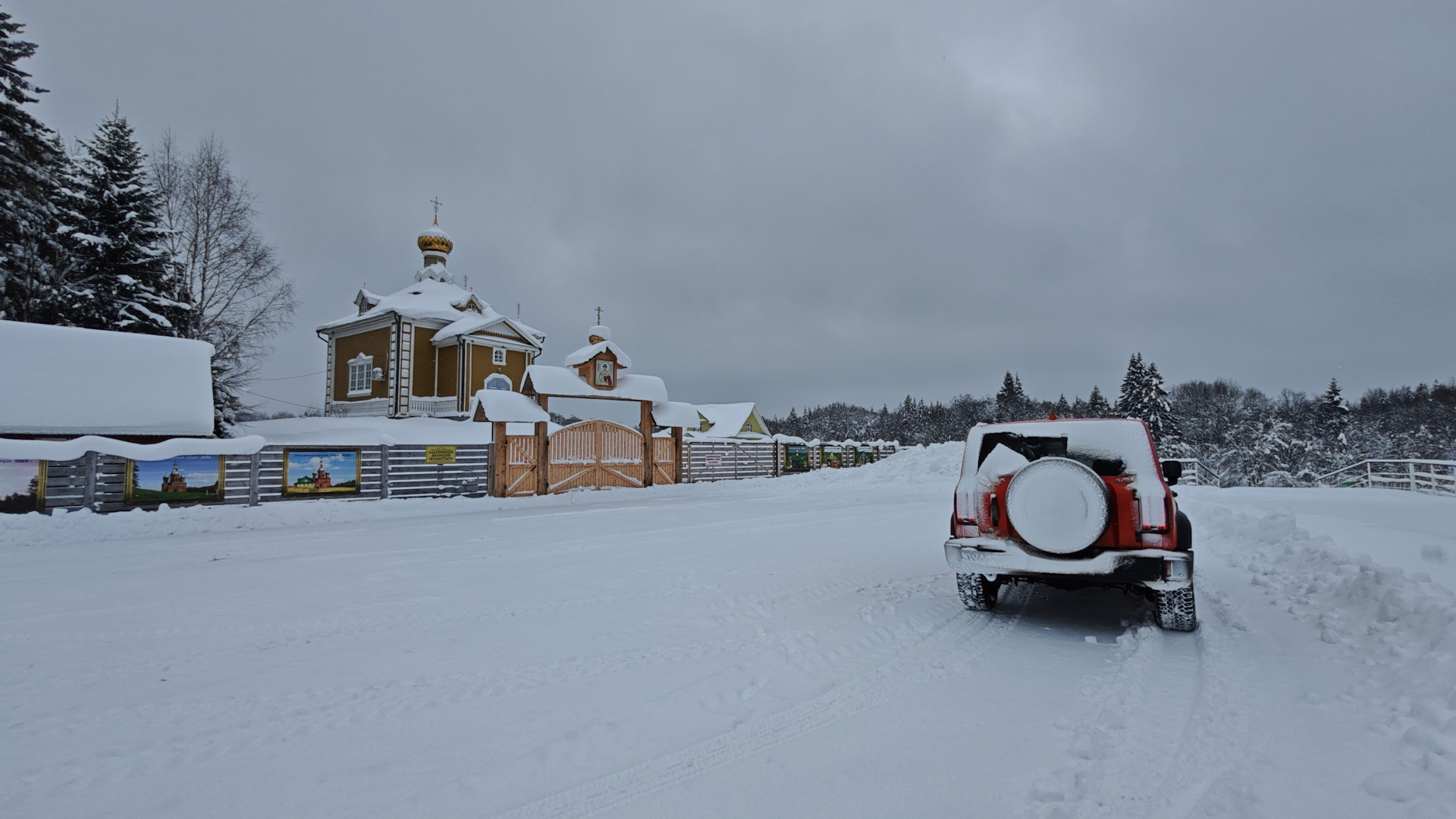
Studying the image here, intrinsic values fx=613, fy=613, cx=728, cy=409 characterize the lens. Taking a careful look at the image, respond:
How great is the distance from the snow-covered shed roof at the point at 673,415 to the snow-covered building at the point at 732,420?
28576 millimetres

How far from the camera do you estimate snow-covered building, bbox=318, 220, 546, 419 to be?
29156 millimetres

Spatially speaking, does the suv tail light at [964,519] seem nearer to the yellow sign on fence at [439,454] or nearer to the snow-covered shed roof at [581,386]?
the yellow sign on fence at [439,454]

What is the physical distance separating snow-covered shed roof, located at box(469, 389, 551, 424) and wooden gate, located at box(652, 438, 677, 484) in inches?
180

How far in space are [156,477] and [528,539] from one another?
8.99 m

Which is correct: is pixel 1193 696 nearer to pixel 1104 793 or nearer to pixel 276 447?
pixel 1104 793

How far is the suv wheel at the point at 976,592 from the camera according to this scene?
5605 millimetres

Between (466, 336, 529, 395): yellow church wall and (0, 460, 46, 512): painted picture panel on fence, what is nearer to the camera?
(0, 460, 46, 512): painted picture panel on fence

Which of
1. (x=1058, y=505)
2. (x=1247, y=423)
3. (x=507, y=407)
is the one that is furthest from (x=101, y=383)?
(x=1247, y=423)

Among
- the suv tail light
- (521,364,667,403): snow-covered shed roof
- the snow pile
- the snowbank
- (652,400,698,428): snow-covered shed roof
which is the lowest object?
the snow pile

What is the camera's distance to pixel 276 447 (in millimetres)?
14430

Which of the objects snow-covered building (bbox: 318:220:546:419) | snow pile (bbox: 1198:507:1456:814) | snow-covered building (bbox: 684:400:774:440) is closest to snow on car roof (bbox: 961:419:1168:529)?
snow pile (bbox: 1198:507:1456:814)

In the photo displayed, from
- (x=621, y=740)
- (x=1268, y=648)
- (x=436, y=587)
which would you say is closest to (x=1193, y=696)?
(x=1268, y=648)

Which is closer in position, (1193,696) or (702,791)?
(702,791)

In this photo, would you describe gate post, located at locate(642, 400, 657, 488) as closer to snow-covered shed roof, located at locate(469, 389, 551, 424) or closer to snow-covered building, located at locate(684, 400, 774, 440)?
snow-covered shed roof, located at locate(469, 389, 551, 424)
